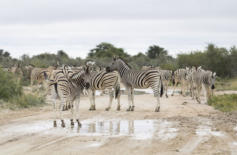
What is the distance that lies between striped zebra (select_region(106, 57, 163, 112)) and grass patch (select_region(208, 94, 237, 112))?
8.92 ft

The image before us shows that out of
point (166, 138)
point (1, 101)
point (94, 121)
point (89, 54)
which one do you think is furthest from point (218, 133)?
point (89, 54)

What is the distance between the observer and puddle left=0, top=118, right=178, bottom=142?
10984 millimetres

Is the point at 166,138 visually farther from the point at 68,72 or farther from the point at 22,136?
the point at 68,72

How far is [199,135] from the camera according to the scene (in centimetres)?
1080

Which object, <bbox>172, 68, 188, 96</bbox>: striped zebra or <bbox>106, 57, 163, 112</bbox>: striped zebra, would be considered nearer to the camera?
<bbox>106, 57, 163, 112</bbox>: striped zebra

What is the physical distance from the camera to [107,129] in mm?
11961

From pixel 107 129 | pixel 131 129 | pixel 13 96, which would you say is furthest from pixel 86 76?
pixel 13 96

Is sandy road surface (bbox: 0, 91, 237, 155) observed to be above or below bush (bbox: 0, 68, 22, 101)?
below

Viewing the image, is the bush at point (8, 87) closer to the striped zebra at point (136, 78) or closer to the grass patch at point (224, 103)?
the striped zebra at point (136, 78)

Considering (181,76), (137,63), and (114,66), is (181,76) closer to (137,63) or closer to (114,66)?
(114,66)

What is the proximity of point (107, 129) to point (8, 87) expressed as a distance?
9.33 metres

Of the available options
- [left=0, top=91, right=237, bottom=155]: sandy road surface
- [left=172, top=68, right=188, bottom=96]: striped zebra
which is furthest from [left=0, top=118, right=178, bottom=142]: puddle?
[left=172, top=68, right=188, bottom=96]: striped zebra

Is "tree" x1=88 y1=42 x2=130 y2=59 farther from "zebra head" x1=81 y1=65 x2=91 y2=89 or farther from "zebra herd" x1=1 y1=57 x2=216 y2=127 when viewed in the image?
"zebra head" x1=81 y1=65 x2=91 y2=89

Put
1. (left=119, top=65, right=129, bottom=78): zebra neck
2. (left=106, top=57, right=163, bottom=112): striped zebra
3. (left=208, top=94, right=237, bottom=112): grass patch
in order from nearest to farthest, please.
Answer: (left=106, top=57, right=163, bottom=112): striped zebra → (left=208, top=94, right=237, bottom=112): grass patch → (left=119, top=65, right=129, bottom=78): zebra neck
